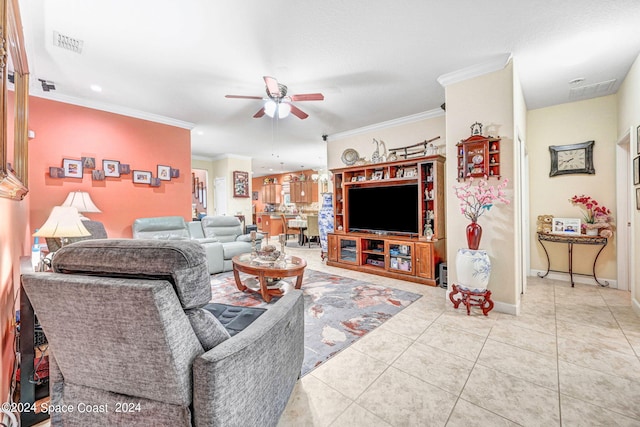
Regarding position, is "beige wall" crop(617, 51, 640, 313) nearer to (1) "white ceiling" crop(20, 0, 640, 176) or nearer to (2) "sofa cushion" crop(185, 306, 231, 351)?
(1) "white ceiling" crop(20, 0, 640, 176)

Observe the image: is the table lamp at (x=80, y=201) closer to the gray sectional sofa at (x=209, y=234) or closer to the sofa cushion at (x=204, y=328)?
the gray sectional sofa at (x=209, y=234)

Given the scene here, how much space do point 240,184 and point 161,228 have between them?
3617 mm

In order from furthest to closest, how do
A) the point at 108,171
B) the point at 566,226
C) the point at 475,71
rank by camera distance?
1. the point at 108,171
2. the point at 566,226
3. the point at 475,71

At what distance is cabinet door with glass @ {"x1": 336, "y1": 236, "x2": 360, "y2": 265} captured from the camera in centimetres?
483

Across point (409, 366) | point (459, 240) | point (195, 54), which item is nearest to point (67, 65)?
point (195, 54)

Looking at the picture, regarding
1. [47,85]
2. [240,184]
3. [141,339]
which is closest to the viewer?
[141,339]

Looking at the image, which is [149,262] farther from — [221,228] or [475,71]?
[221,228]

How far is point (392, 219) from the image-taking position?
443 centimetres

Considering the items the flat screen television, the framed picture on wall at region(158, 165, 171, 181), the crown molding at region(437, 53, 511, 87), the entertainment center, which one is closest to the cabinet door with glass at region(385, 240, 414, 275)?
the entertainment center

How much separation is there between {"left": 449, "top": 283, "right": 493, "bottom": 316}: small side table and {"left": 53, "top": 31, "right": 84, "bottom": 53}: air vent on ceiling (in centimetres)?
446

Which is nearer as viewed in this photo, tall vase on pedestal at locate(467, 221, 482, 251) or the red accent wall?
tall vase on pedestal at locate(467, 221, 482, 251)

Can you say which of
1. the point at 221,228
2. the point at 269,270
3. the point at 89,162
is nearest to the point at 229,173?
the point at 221,228

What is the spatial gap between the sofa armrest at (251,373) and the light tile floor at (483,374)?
32cm

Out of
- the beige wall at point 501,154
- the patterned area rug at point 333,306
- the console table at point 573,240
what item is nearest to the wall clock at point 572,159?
the console table at point 573,240
